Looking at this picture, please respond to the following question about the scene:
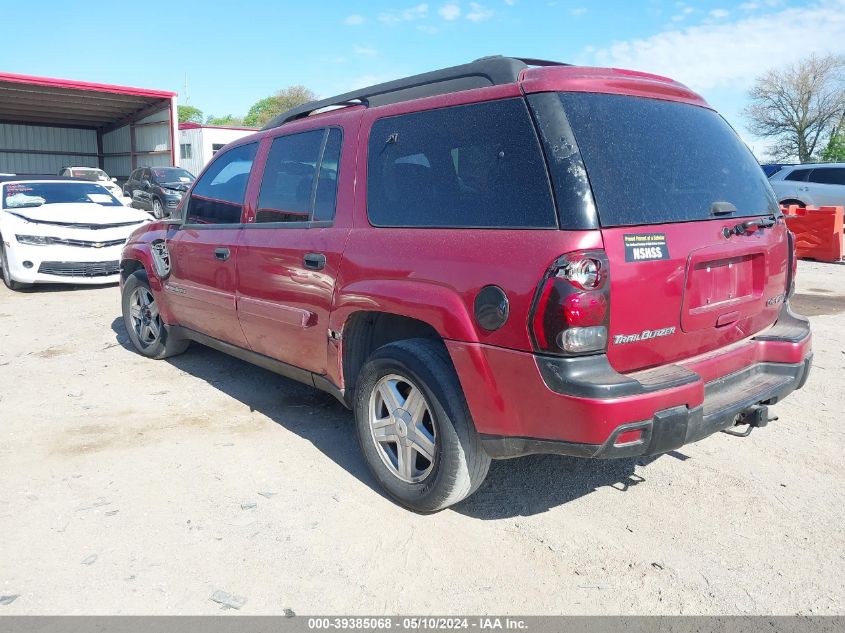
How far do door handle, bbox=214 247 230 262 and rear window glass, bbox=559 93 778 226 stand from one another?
2544 millimetres

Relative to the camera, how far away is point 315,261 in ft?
12.1

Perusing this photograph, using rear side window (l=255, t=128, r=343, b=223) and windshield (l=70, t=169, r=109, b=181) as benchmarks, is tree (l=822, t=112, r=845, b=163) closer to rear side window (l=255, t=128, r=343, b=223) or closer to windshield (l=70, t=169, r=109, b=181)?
windshield (l=70, t=169, r=109, b=181)

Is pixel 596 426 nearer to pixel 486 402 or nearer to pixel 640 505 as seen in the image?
pixel 486 402

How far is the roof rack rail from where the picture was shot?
304 cm

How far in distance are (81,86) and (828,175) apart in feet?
76.4

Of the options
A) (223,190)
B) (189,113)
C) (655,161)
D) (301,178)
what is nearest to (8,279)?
(223,190)

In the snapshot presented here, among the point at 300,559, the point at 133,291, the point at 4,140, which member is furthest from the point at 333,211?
the point at 4,140

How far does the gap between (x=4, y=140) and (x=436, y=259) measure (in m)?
35.7

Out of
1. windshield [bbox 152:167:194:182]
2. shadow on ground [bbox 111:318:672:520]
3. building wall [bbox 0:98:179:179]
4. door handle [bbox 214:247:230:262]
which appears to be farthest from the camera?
building wall [bbox 0:98:179:179]

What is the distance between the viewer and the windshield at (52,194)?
9.75m

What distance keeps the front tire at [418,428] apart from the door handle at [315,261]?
62 cm

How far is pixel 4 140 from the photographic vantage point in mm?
32000

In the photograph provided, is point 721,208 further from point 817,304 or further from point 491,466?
point 817,304

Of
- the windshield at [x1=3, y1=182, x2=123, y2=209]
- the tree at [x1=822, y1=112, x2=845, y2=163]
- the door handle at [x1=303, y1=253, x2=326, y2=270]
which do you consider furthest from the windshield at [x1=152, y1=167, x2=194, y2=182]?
the tree at [x1=822, y1=112, x2=845, y2=163]
